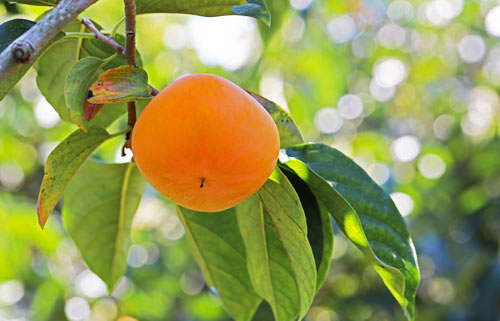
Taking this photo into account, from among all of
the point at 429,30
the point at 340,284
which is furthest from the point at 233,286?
the point at 429,30

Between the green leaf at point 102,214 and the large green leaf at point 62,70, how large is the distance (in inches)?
7.5

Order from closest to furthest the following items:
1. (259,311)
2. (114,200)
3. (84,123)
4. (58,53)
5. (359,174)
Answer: (84,123), (359,174), (58,53), (114,200), (259,311)

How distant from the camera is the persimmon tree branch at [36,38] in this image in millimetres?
833

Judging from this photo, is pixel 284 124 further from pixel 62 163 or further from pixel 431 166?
pixel 431 166

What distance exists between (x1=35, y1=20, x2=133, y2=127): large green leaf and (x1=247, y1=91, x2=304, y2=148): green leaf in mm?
437

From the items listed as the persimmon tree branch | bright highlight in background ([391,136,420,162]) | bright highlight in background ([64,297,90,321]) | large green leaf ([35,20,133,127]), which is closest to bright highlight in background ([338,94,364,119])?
bright highlight in background ([391,136,420,162])

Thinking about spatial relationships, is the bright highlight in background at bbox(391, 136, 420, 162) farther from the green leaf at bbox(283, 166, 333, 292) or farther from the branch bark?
the branch bark

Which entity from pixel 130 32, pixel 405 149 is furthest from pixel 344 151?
pixel 130 32

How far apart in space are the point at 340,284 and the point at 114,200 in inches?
122

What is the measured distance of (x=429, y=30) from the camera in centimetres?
580

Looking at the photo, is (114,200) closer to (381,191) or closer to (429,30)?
(381,191)

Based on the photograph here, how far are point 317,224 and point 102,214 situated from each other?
2.35 feet

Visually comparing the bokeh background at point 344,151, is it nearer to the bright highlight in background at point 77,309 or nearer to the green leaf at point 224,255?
the bright highlight in background at point 77,309

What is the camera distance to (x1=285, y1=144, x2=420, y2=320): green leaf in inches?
48.6
